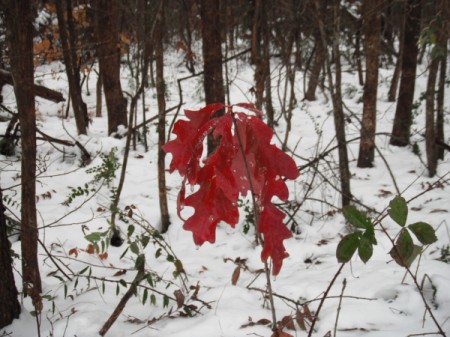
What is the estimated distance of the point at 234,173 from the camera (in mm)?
833

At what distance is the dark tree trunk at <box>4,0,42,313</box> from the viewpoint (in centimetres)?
195

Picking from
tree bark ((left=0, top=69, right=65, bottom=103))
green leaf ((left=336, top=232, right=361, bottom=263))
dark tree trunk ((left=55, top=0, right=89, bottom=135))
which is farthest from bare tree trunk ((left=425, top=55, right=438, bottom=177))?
dark tree trunk ((left=55, top=0, right=89, bottom=135))

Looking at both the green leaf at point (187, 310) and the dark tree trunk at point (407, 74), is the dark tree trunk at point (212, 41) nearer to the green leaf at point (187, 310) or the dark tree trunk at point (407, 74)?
the green leaf at point (187, 310)

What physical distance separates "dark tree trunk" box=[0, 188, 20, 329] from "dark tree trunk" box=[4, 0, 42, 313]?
10cm

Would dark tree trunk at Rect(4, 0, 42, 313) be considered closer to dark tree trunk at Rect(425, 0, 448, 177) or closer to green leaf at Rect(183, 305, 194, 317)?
green leaf at Rect(183, 305, 194, 317)

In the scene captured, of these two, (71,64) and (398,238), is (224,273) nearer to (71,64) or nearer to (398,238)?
(398,238)

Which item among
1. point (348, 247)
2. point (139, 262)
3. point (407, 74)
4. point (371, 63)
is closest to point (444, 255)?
point (348, 247)

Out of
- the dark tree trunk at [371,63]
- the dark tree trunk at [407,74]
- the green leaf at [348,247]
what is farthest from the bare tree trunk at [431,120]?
the green leaf at [348,247]

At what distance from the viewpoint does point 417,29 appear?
5781 mm

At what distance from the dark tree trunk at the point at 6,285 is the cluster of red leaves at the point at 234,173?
1446 mm

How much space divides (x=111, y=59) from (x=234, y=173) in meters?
5.98

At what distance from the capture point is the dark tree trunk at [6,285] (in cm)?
182

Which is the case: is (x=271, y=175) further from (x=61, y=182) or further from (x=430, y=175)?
(x=430, y=175)

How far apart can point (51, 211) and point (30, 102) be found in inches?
86.4
